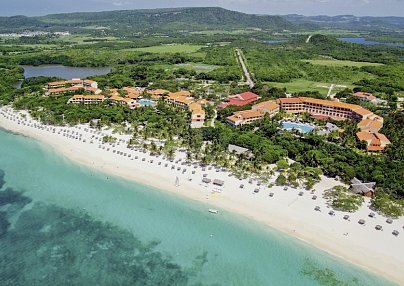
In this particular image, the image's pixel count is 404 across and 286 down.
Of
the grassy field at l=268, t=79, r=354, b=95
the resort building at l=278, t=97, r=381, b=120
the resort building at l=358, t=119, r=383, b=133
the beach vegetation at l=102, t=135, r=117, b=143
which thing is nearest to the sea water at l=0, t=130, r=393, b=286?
the beach vegetation at l=102, t=135, r=117, b=143

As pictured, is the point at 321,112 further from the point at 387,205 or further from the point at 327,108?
the point at 387,205

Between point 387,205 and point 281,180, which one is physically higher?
point 281,180

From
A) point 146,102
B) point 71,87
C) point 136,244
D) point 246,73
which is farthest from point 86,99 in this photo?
point 246,73

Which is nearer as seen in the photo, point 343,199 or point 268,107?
point 343,199

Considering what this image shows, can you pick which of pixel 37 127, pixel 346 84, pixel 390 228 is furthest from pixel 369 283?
pixel 346 84

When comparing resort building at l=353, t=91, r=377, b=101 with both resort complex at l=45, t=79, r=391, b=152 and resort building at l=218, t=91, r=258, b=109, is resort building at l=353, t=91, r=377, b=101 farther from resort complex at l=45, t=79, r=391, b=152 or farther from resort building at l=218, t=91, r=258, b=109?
resort building at l=218, t=91, r=258, b=109

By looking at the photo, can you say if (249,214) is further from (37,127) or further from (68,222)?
(37,127)
